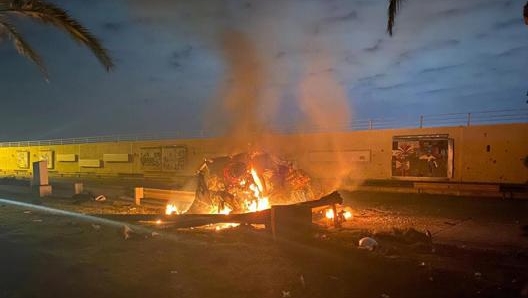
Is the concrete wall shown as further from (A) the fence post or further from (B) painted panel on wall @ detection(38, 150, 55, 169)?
(B) painted panel on wall @ detection(38, 150, 55, 169)

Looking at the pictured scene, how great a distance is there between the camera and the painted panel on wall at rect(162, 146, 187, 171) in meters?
31.5

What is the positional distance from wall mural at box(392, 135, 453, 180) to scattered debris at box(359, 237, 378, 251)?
11.4 meters

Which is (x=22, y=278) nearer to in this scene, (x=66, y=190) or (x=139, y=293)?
(x=139, y=293)

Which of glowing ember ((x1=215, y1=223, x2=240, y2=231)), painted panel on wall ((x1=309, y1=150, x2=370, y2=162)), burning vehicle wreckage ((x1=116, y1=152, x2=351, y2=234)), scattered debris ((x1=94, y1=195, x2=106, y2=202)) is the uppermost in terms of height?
painted panel on wall ((x1=309, y1=150, x2=370, y2=162))

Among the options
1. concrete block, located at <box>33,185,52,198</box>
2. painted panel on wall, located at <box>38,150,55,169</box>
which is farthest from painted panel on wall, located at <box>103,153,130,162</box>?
concrete block, located at <box>33,185,52,198</box>

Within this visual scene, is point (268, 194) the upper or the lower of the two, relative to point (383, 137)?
lower

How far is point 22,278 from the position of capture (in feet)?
22.8

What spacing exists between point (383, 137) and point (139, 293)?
17219 mm

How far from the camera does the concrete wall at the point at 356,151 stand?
18094 mm

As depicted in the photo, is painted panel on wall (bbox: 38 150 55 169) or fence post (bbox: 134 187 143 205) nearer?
fence post (bbox: 134 187 143 205)

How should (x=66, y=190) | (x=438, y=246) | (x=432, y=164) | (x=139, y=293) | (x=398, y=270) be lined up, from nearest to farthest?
1. (x=139, y=293)
2. (x=398, y=270)
3. (x=438, y=246)
4. (x=432, y=164)
5. (x=66, y=190)

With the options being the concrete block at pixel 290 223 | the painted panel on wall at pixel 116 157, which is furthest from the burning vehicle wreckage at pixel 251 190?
the painted panel on wall at pixel 116 157

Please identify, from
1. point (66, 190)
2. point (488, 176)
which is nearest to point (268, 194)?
point (488, 176)

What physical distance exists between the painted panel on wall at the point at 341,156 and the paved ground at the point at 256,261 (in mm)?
8723
